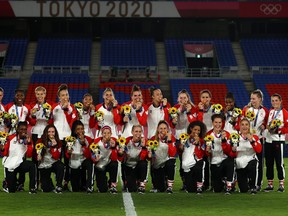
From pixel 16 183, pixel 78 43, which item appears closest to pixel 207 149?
pixel 16 183

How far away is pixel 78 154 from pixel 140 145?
1057mm

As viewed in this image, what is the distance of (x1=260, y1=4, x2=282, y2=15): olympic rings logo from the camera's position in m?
39.8

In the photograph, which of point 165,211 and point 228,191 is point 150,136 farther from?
point 165,211

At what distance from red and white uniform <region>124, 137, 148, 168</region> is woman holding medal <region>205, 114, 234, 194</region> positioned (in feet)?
3.53

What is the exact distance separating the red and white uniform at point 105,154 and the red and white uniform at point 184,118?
1348 mm

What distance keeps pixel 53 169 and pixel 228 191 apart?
2919 millimetres

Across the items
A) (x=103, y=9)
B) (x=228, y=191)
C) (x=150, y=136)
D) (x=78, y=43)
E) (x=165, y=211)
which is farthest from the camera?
(x=78, y=43)

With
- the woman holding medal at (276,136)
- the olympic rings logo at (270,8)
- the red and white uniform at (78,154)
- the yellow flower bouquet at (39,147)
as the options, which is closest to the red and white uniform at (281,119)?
the woman holding medal at (276,136)

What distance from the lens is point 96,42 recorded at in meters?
42.6

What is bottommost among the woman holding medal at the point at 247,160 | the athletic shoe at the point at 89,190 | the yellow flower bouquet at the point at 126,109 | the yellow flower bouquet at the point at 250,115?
the athletic shoe at the point at 89,190

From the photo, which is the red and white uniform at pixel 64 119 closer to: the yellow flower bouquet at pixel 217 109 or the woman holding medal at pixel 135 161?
the woman holding medal at pixel 135 161

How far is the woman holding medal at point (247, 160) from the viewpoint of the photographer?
44.8ft

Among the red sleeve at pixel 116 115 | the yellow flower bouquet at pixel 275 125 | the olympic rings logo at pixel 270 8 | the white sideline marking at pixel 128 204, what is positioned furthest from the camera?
the olympic rings logo at pixel 270 8

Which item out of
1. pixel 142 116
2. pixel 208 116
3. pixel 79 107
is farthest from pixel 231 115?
pixel 79 107
